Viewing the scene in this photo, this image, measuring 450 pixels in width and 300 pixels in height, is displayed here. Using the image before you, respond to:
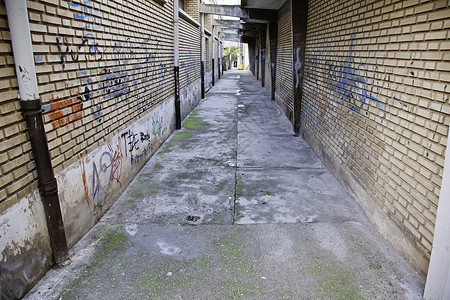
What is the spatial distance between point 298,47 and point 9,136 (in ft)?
23.3

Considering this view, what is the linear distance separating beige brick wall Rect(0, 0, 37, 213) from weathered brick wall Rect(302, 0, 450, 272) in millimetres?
3717

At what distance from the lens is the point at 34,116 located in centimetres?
277

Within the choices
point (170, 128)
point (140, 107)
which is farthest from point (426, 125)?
point (170, 128)

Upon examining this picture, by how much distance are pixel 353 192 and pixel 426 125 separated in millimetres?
1859

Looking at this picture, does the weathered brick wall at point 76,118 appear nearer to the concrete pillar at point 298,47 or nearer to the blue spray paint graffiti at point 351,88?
the blue spray paint graffiti at point 351,88

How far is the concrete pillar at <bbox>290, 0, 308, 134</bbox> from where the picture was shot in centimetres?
784

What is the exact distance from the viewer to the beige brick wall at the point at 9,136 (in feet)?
8.25

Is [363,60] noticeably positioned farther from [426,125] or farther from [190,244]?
[190,244]

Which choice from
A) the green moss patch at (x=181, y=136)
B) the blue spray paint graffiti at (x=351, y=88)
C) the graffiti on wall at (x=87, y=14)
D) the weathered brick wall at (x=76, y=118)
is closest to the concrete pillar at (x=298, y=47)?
the blue spray paint graffiti at (x=351, y=88)

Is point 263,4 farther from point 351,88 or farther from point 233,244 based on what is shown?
point 233,244

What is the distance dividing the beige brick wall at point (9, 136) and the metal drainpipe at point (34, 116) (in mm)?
44

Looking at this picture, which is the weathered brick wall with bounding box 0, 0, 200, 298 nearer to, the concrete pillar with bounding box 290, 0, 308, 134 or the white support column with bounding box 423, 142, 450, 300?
the white support column with bounding box 423, 142, 450, 300

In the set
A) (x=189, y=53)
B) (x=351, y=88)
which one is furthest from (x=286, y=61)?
(x=351, y=88)

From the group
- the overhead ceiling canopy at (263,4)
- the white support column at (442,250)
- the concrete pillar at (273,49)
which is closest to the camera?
the white support column at (442,250)
